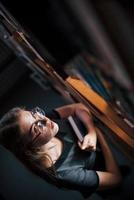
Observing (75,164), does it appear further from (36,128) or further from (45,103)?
(45,103)

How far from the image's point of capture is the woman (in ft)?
5.85

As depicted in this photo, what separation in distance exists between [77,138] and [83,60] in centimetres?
136

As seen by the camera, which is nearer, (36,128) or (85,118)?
(36,128)

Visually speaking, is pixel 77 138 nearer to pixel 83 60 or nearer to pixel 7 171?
pixel 7 171

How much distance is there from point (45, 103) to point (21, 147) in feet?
3.64

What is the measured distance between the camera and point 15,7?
2.50ft

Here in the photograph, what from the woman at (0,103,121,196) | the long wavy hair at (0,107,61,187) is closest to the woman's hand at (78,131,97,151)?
the woman at (0,103,121,196)

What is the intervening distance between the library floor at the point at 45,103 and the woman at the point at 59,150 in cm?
12

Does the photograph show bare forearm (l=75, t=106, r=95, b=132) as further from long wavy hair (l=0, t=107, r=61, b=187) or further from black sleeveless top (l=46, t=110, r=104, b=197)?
long wavy hair (l=0, t=107, r=61, b=187)

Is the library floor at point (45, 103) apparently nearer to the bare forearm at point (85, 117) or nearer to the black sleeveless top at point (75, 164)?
the black sleeveless top at point (75, 164)

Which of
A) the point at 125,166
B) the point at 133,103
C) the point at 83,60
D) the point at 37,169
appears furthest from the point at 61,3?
the point at 125,166

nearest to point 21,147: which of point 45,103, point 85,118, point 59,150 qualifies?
point 59,150

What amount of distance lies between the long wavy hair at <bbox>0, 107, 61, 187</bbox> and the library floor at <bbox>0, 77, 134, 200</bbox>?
1.41ft

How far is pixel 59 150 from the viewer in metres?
2.01
